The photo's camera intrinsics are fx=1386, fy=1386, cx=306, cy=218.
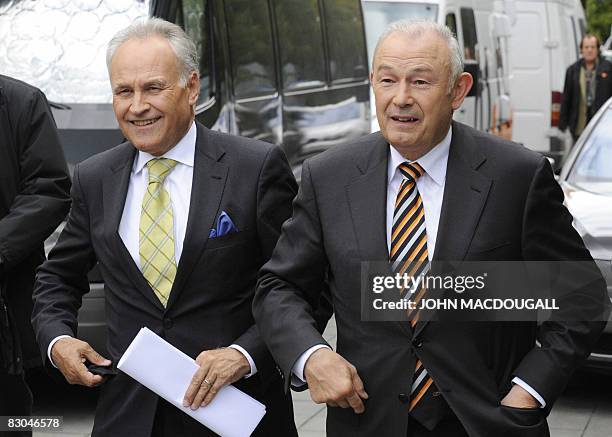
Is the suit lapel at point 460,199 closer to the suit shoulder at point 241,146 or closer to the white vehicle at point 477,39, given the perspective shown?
the suit shoulder at point 241,146

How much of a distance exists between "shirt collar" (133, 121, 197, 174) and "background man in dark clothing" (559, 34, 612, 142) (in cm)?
1355

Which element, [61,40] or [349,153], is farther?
[61,40]

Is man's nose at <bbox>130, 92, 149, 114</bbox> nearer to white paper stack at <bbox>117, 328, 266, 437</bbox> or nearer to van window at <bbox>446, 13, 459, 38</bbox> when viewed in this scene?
white paper stack at <bbox>117, 328, 266, 437</bbox>

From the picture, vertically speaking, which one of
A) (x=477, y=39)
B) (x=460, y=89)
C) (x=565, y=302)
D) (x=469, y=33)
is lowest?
(x=477, y=39)

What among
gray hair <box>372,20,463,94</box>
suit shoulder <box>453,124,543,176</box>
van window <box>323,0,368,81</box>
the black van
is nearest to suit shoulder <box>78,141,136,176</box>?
gray hair <box>372,20,463,94</box>

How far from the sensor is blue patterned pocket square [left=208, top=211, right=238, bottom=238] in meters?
3.96

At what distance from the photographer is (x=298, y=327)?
3.56 meters

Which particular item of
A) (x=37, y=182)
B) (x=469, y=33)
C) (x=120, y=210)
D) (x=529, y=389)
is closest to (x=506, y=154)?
(x=529, y=389)

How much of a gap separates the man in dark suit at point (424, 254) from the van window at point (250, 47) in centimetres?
530

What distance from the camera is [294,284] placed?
3.68m

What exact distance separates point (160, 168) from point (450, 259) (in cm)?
99

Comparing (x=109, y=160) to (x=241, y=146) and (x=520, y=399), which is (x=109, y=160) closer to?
(x=241, y=146)

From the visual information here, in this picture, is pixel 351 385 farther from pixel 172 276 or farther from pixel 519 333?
pixel 172 276

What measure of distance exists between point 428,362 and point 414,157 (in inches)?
21.3
